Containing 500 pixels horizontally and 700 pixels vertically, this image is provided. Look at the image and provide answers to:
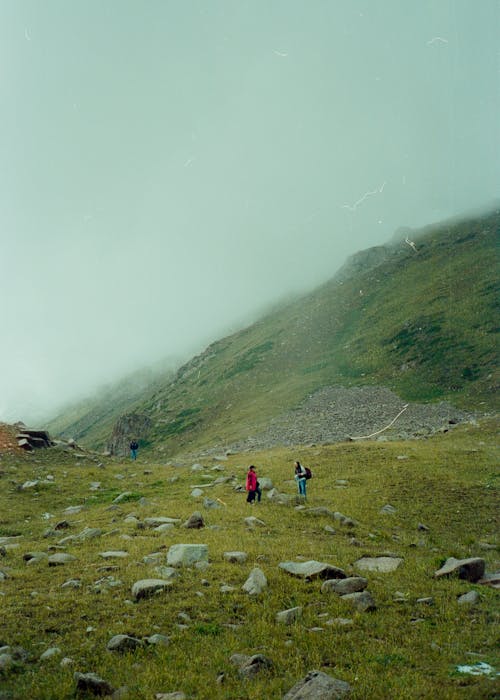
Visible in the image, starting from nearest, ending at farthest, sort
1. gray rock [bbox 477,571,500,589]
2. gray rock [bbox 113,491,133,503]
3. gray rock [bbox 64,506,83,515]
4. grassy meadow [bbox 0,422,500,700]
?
grassy meadow [bbox 0,422,500,700] → gray rock [bbox 477,571,500,589] → gray rock [bbox 64,506,83,515] → gray rock [bbox 113,491,133,503]

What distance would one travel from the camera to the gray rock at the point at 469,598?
1255 centimetres

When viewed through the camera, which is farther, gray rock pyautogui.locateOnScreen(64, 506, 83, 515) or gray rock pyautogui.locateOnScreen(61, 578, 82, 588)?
gray rock pyautogui.locateOnScreen(64, 506, 83, 515)

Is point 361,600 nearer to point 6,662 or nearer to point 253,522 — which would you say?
point 6,662

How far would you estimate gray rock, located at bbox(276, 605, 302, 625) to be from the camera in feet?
38.3

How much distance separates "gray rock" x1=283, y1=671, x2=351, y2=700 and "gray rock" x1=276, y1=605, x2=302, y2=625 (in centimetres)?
283

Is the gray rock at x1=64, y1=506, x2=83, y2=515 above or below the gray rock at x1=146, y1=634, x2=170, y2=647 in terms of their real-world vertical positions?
above

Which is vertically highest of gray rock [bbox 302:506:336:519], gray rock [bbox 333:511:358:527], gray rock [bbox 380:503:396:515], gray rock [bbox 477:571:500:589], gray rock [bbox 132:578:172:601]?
gray rock [bbox 132:578:172:601]

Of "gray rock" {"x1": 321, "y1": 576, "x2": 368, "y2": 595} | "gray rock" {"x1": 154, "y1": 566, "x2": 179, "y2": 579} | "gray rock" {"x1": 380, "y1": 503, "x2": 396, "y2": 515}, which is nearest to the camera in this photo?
"gray rock" {"x1": 321, "y1": 576, "x2": 368, "y2": 595}

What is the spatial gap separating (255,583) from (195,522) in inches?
329

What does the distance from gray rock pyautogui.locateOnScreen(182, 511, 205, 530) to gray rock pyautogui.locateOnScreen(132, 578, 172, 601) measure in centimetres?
752

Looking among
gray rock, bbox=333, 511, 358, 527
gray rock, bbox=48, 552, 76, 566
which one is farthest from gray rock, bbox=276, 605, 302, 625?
gray rock, bbox=333, 511, 358, 527

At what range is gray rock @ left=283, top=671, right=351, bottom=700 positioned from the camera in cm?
826

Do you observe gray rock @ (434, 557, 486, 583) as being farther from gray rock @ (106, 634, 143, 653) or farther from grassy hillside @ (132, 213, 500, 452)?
grassy hillside @ (132, 213, 500, 452)

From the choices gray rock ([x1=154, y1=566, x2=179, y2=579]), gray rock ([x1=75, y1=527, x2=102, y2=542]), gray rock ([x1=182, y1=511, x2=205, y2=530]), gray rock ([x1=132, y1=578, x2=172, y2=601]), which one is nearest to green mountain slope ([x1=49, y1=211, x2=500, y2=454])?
gray rock ([x1=182, y1=511, x2=205, y2=530])
